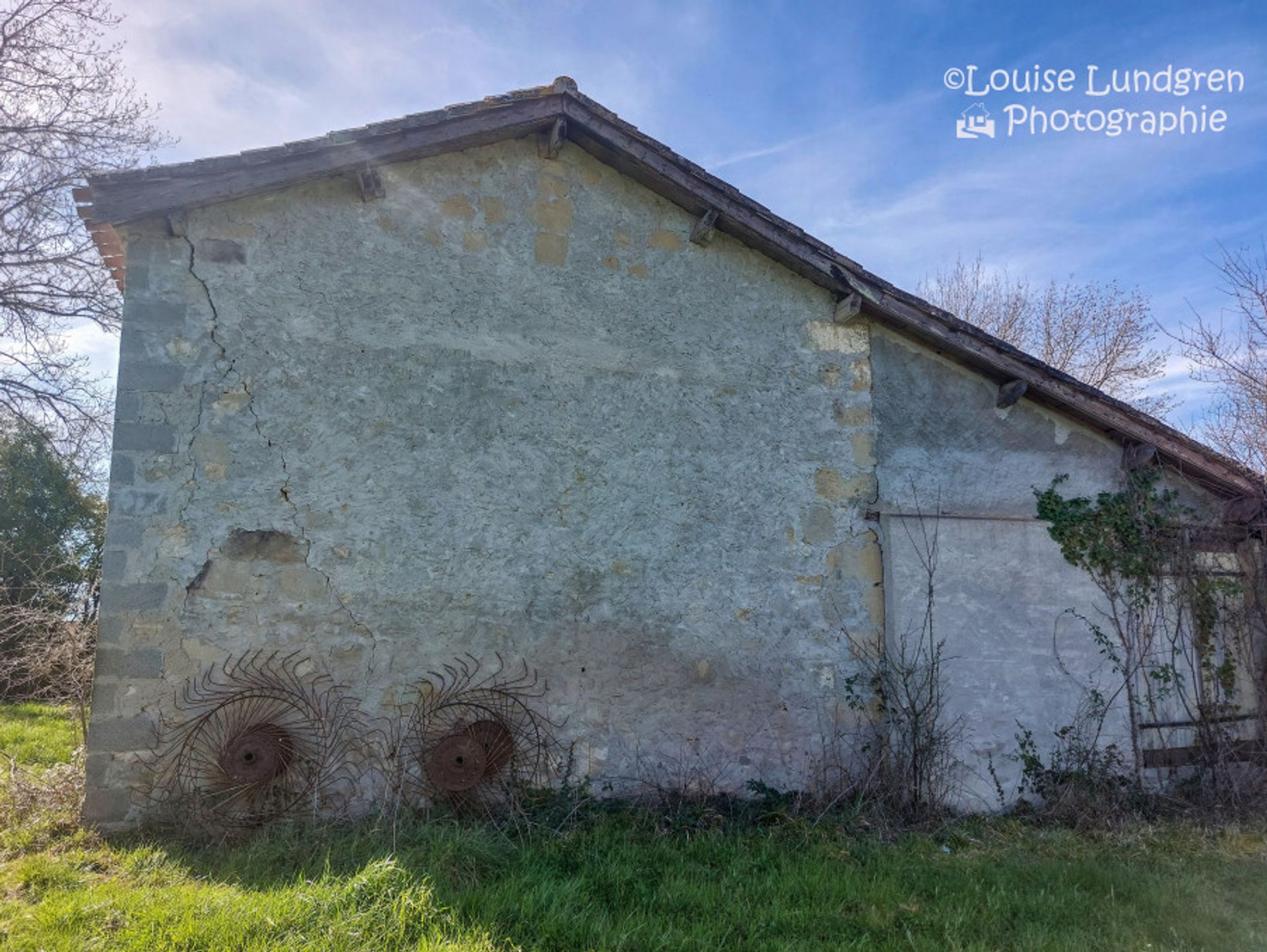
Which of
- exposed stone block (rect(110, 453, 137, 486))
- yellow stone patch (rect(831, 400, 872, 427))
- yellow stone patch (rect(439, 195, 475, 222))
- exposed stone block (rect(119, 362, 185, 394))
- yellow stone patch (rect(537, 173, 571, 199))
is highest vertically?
yellow stone patch (rect(537, 173, 571, 199))

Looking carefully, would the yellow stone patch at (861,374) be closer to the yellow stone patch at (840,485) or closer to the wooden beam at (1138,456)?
the yellow stone patch at (840,485)

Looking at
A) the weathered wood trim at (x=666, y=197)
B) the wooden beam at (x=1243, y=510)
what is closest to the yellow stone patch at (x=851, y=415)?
the weathered wood trim at (x=666, y=197)

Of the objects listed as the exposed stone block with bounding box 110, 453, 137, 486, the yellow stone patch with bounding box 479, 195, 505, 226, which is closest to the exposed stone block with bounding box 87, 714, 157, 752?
the exposed stone block with bounding box 110, 453, 137, 486

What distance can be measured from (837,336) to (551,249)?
103 inches

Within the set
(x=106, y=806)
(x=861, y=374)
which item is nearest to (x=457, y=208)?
(x=861, y=374)

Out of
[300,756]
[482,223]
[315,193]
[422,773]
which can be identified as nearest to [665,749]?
[422,773]

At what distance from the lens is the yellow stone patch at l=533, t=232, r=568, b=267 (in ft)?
20.7

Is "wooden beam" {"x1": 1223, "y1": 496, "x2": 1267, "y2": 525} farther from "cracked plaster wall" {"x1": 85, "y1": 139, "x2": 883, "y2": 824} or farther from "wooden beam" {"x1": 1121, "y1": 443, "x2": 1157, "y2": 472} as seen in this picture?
"cracked plaster wall" {"x1": 85, "y1": 139, "x2": 883, "y2": 824}

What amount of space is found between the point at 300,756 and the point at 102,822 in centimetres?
118

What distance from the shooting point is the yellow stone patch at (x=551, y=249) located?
20.7 ft

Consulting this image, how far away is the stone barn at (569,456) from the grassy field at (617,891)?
0.72 metres

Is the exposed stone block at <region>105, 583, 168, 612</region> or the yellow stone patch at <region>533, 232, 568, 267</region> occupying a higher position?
the yellow stone patch at <region>533, 232, 568, 267</region>

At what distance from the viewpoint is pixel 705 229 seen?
6.55 m

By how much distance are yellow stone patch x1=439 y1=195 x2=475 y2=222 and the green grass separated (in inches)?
212
